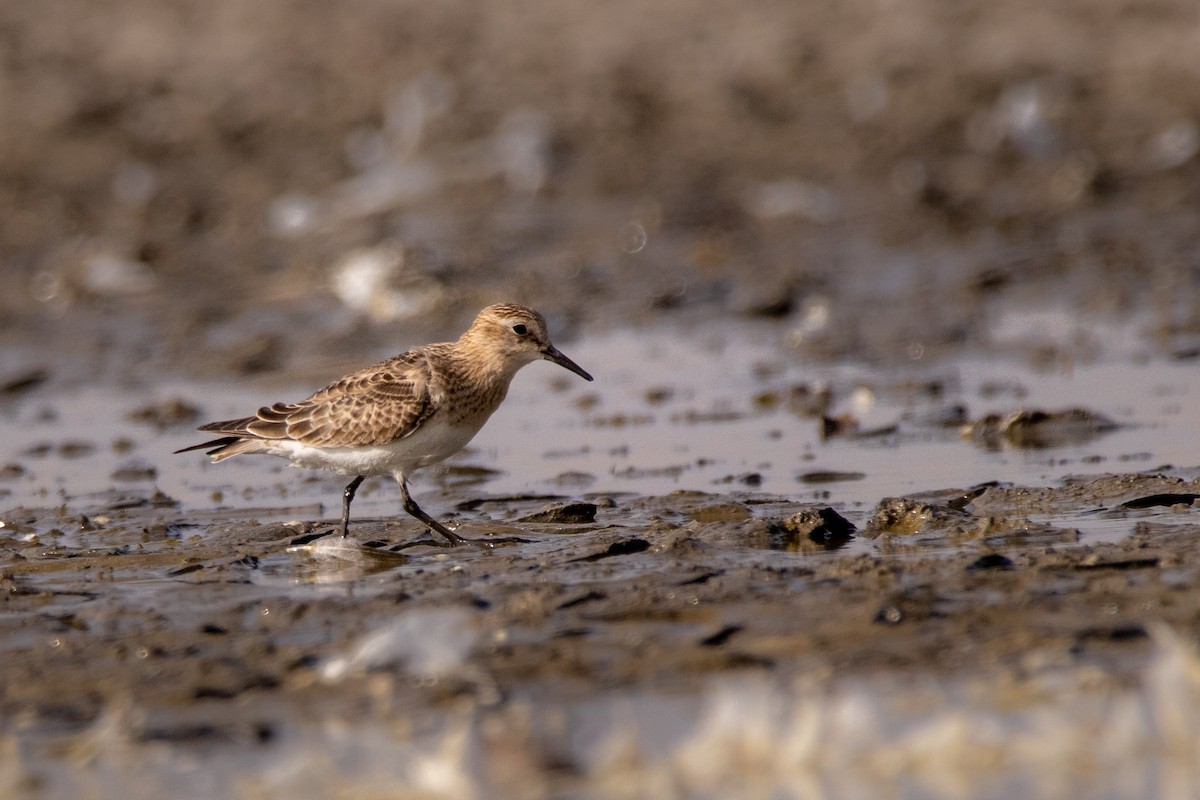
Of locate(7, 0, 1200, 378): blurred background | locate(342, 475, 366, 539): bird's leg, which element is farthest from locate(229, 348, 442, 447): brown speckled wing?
locate(7, 0, 1200, 378): blurred background

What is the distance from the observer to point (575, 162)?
17750 millimetres

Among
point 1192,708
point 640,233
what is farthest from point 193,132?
point 1192,708

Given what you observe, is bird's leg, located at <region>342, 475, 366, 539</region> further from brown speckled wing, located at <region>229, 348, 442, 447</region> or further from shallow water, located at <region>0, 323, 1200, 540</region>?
shallow water, located at <region>0, 323, 1200, 540</region>

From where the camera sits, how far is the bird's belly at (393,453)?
890 cm

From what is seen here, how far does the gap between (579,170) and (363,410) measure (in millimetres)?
9032

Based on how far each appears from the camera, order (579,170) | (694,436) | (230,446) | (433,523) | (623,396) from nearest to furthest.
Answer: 1. (433,523)
2. (230,446)
3. (694,436)
4. (623,396)
5. (579,170)

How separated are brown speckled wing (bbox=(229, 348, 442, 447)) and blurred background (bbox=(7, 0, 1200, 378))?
4.05 m

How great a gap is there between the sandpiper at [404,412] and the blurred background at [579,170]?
156 inches

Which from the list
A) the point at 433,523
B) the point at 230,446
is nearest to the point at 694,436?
the point at 433,523

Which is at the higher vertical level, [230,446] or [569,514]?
[230,446]

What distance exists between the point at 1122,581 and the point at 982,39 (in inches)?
523

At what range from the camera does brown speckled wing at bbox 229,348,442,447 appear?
29.1 ft

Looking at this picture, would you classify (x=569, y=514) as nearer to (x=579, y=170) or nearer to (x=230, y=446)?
(x=230, y=446)

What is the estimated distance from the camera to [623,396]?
473 inches
